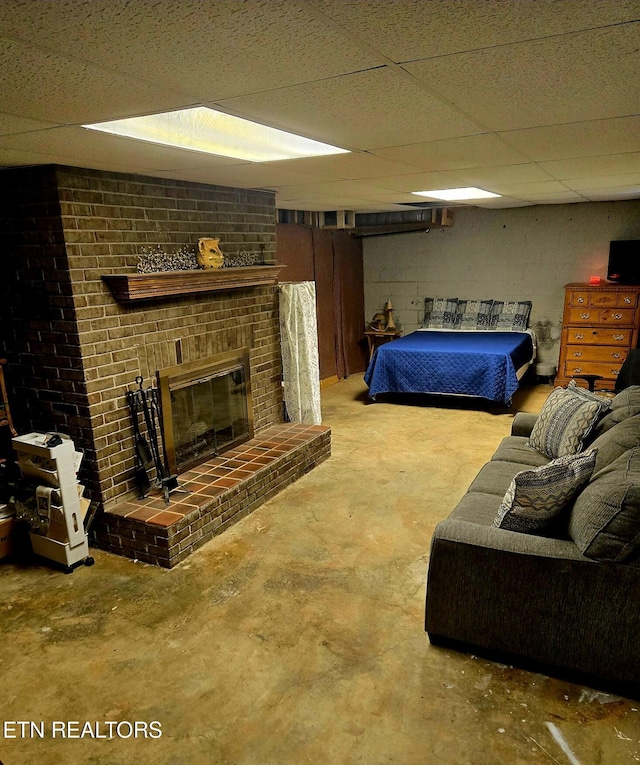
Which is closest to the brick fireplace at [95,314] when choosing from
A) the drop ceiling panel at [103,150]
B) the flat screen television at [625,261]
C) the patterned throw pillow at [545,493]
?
the drop ceiling panel at [103,150]

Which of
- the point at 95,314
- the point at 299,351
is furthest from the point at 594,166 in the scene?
the point at 95,314

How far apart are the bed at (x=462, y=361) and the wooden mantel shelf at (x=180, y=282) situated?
2.37 meters

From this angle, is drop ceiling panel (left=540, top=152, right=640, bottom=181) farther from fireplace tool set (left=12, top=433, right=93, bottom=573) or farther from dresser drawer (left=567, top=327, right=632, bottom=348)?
fireplace tool set (left=12, top=433, right=93, bottom=573)

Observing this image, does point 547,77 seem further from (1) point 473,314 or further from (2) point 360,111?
(1) point 473,314

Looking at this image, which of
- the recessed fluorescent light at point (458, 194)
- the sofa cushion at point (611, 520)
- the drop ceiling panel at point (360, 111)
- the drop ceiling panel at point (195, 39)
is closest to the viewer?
the drop ceiling panel at point (195, 39)

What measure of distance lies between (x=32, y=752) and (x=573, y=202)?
6.85 meters

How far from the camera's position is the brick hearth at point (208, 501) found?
2.96 meters

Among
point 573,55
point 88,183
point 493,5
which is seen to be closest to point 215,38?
point 493,5

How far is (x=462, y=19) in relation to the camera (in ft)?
3.59

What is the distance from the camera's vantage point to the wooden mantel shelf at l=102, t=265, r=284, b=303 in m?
2.97

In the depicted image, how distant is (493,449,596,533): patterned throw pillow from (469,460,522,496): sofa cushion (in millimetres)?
404

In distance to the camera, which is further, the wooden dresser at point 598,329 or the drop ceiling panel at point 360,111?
the wooden dresser at point 598,329

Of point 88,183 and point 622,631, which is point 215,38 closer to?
point 88,183

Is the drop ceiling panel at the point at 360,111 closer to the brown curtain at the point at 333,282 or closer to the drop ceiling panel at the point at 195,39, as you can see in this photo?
the drop ceiling panel at the point at 195,39
